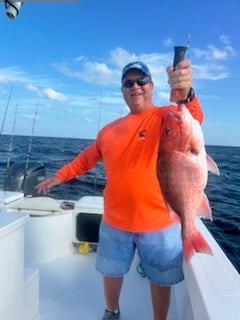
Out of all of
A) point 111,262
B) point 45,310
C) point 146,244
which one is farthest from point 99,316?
point 146,244

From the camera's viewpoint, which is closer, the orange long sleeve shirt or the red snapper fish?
the red snapper fish

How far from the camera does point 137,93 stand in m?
1.92

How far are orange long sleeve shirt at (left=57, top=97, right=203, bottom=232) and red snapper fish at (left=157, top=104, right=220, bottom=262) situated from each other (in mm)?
353

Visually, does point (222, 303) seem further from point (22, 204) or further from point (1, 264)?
point (22, 204)

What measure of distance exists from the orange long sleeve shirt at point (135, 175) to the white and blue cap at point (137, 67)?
228mm

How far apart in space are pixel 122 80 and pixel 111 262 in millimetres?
1151

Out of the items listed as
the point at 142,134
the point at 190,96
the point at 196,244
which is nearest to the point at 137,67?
the point at 142,134

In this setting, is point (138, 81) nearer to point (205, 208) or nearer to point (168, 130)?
point (168, 130)

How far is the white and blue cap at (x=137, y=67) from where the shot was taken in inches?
75.9

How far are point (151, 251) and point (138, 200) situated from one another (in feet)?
1.07

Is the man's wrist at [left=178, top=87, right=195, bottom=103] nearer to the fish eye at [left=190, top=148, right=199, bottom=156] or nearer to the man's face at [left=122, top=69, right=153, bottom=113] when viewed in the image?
the fish eye at [left=190, top=148, right=199, bottom=156]

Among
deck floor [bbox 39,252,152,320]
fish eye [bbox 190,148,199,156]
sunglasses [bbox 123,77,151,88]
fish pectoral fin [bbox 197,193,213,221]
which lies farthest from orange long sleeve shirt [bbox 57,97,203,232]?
deck floor [bbox 39,252,152,320]

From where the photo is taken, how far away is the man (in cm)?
188

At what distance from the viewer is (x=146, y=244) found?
6.33 ft
